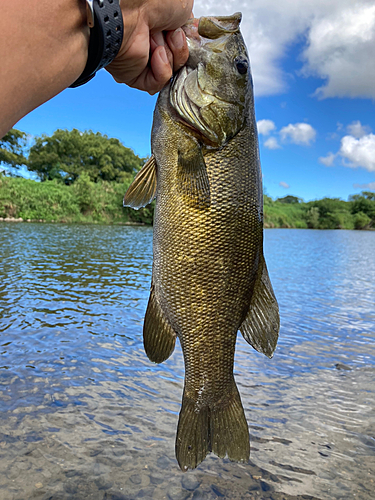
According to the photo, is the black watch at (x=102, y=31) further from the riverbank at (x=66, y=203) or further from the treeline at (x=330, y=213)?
the treeline at (x=330, y=213)

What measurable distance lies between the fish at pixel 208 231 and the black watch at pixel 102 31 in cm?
61

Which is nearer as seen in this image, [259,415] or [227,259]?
[227,259]

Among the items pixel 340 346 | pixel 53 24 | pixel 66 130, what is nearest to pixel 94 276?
pixel 340 346

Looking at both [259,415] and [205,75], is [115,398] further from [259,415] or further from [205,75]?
[205,75]

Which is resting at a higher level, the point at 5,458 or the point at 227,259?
the point at 227,259

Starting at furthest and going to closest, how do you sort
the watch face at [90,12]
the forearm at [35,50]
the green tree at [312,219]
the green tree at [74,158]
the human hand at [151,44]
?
the green tree at [312,219] → the green tree at [74,158] → the human hand at [151,44] → the watch face at [90,12] → the forearm at [35,50]

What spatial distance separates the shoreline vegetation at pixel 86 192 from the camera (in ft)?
130

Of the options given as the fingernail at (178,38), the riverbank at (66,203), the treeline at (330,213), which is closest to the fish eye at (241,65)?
the fingernail at (178,38)

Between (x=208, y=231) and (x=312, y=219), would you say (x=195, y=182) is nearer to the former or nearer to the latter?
(x=208, y=231)

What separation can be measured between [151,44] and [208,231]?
3.52 feet

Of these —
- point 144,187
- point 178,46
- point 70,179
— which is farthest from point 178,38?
point 70,179

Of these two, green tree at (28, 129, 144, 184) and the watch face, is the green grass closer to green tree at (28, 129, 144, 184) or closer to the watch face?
green tree at (28, 129, 144, 184)

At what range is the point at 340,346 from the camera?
24.1ft

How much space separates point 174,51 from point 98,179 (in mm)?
61968
